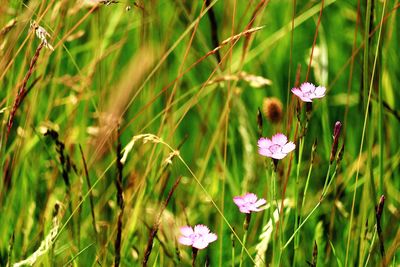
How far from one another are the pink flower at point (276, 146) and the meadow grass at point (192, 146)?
0.02m

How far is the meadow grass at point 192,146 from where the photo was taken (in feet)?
3.97

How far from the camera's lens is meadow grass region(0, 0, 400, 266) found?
121 cm

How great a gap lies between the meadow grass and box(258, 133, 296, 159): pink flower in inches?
0.6

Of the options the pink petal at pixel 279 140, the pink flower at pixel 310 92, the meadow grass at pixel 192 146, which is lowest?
the meadow grass at pixel 192 146

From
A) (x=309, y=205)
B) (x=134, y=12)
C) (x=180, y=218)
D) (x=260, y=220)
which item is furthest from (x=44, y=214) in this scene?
(x=134, y=12)

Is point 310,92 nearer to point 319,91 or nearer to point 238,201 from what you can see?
point 319,91

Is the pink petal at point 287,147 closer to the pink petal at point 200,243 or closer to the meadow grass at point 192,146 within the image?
the meadow grass at point 192,146

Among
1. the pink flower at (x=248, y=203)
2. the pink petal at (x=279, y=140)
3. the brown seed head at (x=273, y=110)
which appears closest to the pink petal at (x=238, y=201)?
the pink flower at (x=248, y=203)

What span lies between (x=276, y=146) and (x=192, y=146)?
950 millimetres

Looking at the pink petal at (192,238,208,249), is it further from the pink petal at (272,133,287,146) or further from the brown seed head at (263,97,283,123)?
the brown seed head at (263,97,283,123)

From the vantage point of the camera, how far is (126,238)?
1.41 m

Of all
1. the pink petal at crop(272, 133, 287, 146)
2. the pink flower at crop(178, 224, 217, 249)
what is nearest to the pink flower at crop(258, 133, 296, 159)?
the pink petal at crop(272, 133, 287, 146)

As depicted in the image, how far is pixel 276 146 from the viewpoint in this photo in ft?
3.68

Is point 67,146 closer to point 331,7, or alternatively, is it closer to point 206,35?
point 206,35
